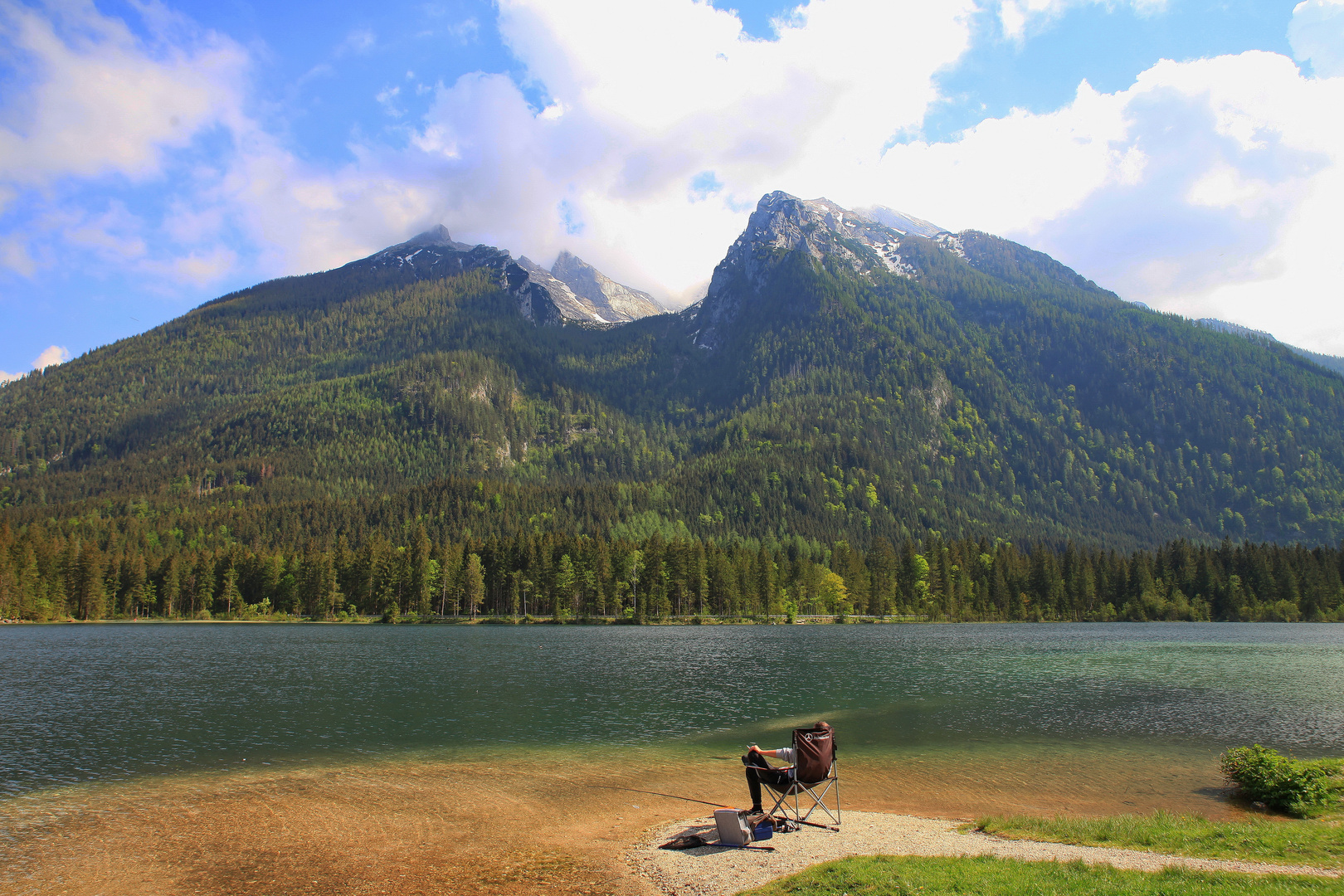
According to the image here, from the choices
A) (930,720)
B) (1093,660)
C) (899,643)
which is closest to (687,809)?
(930,720)

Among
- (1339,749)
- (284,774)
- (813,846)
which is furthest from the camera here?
(1339,749)

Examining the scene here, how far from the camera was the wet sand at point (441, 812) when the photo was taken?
17875mm

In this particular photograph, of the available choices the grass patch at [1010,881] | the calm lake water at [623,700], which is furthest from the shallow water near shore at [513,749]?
the grass patch at [1010,881]

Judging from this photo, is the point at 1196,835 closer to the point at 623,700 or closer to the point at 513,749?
the point at 513,749

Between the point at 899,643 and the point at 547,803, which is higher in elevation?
the point at 547,803

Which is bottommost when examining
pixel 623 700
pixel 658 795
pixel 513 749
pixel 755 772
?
pixel 623 700

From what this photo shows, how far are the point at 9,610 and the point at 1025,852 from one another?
6918 inches

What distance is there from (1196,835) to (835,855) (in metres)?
9.49

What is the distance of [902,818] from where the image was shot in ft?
74.0

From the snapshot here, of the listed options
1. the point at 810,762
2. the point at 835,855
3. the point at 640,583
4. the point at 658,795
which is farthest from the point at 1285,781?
the point at 640,583

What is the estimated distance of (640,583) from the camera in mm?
155125

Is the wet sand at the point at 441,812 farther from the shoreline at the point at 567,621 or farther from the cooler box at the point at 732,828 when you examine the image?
the shoreline at the point at 567,621

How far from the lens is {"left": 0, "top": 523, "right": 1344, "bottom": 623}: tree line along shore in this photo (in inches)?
5955

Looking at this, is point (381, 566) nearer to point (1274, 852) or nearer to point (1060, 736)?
point (1060, 736)
